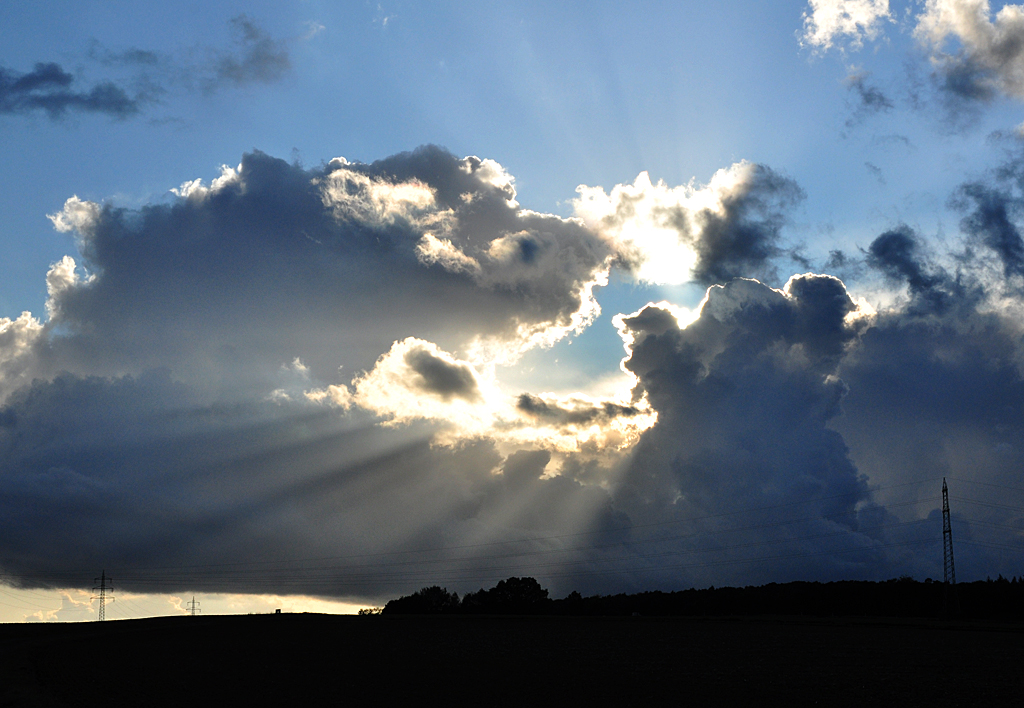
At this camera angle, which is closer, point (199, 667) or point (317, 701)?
point (317, 701)

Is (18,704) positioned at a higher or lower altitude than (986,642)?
higher

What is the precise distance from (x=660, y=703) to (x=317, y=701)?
2372 centimetres

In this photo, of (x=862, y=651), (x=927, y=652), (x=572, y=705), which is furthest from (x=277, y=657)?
(x=927, y=652)

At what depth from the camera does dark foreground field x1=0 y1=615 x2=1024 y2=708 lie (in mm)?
55250

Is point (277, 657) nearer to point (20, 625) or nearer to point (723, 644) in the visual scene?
point (723, 644)

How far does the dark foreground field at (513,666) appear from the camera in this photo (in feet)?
181

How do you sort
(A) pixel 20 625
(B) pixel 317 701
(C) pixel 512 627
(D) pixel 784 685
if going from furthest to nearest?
(A) pixel 20 625 < (C) pixel 512 627 < (D) pixel 784 685 < (B) pixel 317 701

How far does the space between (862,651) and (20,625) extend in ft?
475

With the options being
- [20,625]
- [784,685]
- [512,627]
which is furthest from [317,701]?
[20,625]

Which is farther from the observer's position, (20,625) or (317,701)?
(20,625)

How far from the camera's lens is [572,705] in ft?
168

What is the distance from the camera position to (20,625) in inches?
5714

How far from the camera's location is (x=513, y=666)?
7394 centimetres

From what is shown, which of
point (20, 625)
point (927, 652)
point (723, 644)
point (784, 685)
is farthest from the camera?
point (20, 625)
